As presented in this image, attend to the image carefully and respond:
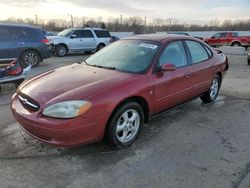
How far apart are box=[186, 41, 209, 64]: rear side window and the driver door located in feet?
0.93

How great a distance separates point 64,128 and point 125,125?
0.99 meters

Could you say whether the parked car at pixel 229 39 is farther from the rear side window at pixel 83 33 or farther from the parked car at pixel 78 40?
the rear side window at pixel 83 33

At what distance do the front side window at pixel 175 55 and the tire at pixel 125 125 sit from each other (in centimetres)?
98

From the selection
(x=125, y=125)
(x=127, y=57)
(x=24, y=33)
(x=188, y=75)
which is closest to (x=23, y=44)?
(x=24, y=33)

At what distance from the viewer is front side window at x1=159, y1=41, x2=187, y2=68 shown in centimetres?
475

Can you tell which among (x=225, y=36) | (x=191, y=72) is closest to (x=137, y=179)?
(x=191, y=72)

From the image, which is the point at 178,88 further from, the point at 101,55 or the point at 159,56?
the point at 101,55

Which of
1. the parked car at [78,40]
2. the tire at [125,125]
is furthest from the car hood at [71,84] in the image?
the parked car at [78,40]

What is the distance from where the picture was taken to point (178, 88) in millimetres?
4961

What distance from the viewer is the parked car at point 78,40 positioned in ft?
56.9

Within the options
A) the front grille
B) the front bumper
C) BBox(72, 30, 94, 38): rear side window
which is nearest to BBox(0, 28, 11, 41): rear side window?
BBox(72, 30, 94, 38): rear side window

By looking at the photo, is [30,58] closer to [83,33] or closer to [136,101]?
[83,33]

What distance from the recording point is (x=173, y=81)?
15.7 ft

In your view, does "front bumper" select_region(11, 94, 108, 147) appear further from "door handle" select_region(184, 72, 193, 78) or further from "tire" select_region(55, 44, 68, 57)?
"tire" select_region(55, 44, 68, 57)
